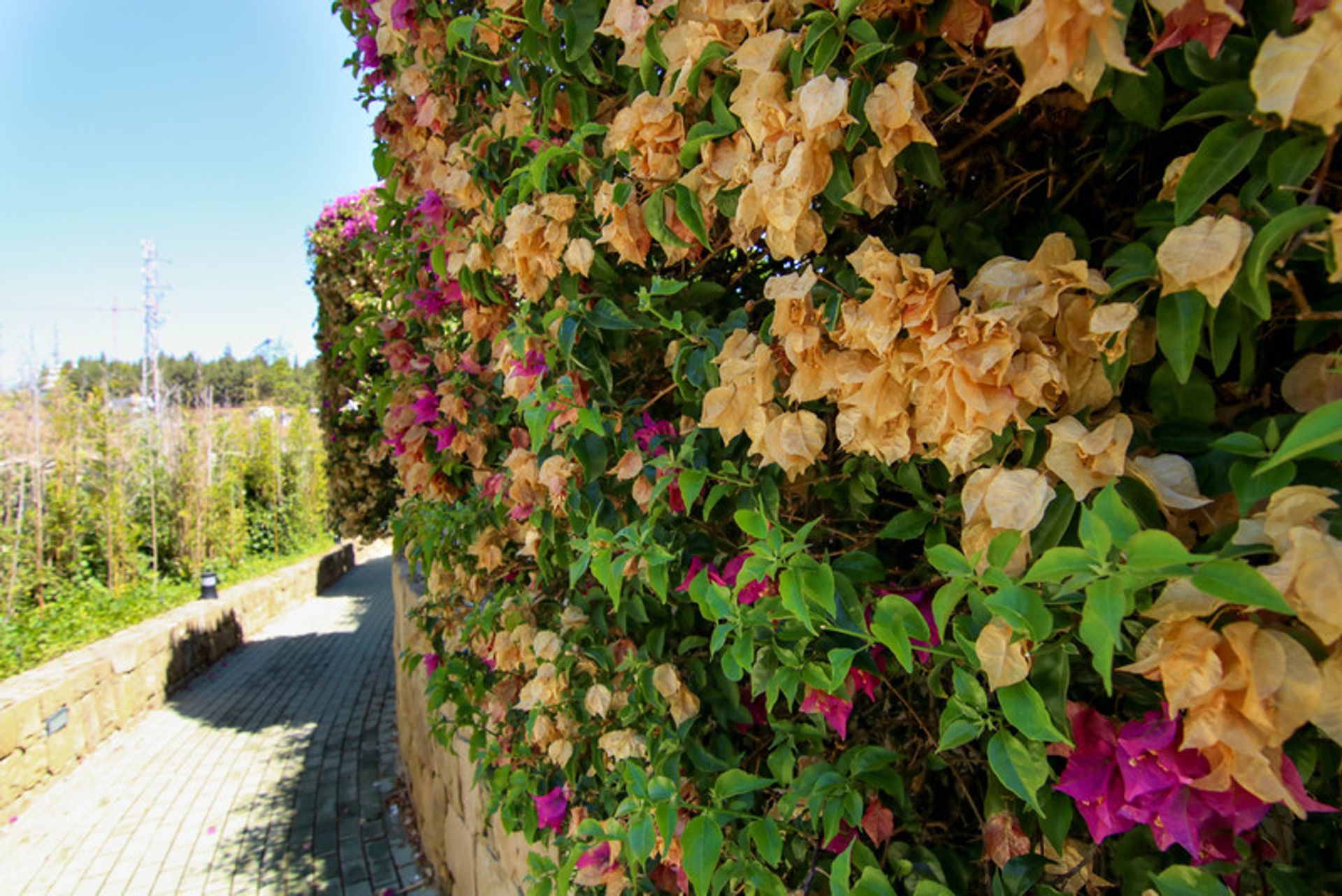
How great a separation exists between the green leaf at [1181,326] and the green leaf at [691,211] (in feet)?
1.74

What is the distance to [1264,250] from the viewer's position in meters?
0.53

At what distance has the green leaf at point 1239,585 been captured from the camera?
466 mm

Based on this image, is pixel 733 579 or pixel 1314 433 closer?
pixel 1314 433

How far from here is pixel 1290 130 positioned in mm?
566

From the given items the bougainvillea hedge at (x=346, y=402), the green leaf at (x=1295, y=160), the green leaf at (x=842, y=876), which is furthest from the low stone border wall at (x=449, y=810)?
the green leaf at (x=1295, y=160)

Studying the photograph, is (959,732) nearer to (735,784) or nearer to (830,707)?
(830,707)

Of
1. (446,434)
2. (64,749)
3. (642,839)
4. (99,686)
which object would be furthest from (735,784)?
(99,686)

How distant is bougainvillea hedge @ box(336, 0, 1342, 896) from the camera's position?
557mm

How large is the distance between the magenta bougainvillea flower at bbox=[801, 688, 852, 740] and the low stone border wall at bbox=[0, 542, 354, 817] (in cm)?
572

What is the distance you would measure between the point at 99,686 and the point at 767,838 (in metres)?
6.70

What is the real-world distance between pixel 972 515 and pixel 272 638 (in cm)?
1060

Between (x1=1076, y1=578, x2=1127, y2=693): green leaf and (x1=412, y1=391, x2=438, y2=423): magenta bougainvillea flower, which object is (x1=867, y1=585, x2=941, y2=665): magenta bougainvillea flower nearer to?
(x1=1076, y1=578, x2=1127, y2=693): green leaf

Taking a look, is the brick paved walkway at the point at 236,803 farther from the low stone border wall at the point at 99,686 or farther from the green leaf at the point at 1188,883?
the green leaf at the point at 1188,883

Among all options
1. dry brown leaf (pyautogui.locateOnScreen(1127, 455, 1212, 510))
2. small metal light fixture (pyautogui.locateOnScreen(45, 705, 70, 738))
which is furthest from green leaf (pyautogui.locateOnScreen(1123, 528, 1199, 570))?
small metal light fixture (pyautogui.locateOnScreen(45, 705, 70, 738))
